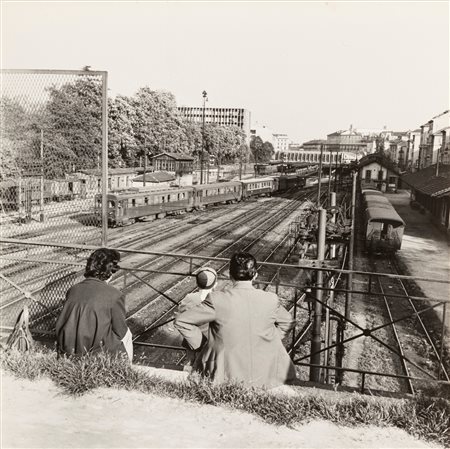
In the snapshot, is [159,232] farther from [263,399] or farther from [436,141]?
[436,141]

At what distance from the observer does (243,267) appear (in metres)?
4.33

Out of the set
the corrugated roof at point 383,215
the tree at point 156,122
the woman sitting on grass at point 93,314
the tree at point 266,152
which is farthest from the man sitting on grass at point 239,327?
the tree at point 266,152

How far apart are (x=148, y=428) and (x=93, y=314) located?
1.17 m

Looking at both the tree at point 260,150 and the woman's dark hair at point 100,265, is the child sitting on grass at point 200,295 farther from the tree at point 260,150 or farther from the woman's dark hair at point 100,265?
the tree at point 260,150

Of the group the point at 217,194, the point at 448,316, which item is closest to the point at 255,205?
the point at 217,194

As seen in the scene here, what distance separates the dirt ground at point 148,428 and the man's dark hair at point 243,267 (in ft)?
3.72

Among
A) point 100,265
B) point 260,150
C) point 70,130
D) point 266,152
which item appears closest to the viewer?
point 100,265

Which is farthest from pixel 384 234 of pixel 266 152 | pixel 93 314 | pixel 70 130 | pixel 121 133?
pixel 266 152

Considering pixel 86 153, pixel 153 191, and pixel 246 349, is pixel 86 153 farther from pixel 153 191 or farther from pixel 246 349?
pixel 153 191

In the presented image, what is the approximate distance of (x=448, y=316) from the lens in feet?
55.2

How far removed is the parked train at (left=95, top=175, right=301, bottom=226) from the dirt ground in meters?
17.8

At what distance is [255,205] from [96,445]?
155ft

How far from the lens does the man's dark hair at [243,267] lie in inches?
171

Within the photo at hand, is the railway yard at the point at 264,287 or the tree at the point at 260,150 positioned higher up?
the tree at the point at 260,150
